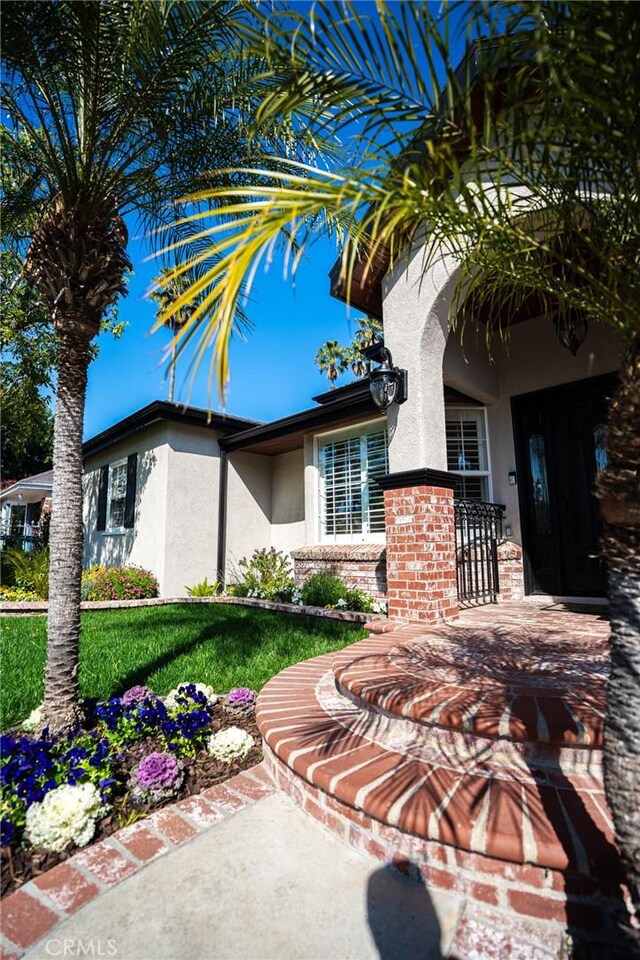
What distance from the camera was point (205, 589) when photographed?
29.9ft

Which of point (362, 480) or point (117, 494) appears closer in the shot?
point (362, 480)

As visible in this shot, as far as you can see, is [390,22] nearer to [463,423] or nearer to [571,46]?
[571,46]

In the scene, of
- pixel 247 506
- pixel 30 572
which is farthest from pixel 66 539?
pixel 30 572

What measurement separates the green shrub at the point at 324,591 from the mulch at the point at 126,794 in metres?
3.80

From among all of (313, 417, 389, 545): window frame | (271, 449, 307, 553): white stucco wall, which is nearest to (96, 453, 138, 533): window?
(271, 449, 307, 553): white stucco wall

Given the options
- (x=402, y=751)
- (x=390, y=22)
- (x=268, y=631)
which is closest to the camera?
(x=390, y=22)

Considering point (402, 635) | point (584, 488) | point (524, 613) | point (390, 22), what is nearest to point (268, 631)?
point (402, 635)

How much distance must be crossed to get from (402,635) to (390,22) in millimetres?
3881

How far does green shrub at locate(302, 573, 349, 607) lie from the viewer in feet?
23.3

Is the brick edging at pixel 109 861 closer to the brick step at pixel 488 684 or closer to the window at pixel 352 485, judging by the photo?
the brick step at pixel 488 684

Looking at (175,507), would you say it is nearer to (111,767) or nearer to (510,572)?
(510,572)

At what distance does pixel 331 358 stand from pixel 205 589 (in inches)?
716

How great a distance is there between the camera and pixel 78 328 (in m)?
3.24

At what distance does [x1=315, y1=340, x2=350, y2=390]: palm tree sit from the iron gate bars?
19800 mm
